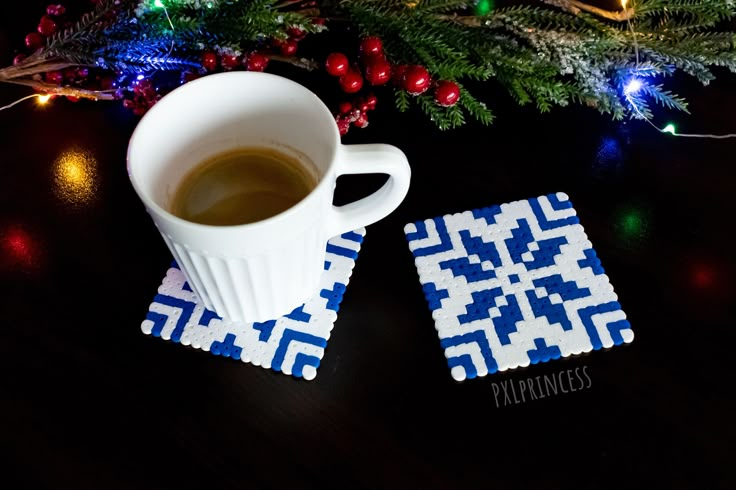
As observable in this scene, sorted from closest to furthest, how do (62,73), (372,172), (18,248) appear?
(372,172) < (18,248) < (62,73)

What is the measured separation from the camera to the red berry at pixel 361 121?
732 mm

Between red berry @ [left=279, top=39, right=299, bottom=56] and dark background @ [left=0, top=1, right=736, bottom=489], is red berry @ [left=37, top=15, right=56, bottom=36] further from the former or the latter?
red berry @ [left=279, top=39, right=299, bottom=56]

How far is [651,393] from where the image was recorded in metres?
0.58

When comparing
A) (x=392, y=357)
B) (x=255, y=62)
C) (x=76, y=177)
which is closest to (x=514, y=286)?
(x=392, y=357)

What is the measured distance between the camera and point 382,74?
2.28 feet

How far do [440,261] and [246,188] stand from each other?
0.18 m

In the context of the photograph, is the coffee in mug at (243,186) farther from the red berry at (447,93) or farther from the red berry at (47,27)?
the red berry at (47,27)

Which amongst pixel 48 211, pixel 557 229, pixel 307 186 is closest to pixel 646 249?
pixel 557 229

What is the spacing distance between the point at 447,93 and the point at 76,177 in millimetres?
375

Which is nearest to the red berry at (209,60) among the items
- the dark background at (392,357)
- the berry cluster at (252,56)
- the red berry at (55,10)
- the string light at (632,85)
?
the berry cluster at (252,56)

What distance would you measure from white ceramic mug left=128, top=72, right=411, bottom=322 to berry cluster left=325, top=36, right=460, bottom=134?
134 mm

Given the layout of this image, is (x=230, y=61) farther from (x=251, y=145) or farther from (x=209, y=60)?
(x=251, y=145)

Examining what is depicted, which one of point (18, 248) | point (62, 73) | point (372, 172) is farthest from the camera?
point (62, 73)

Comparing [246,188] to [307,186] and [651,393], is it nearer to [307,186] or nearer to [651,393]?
[307,186]
